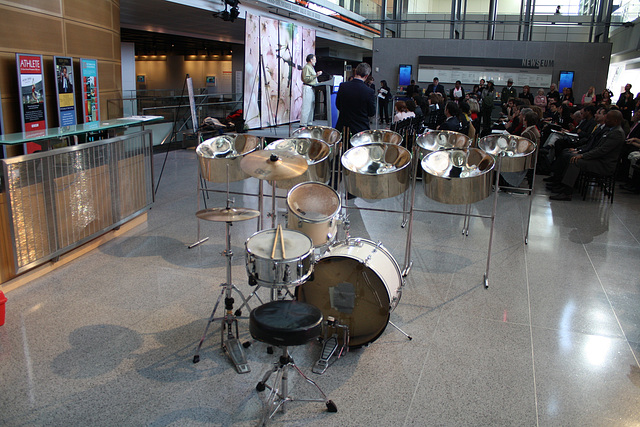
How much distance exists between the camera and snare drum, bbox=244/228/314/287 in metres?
2.30

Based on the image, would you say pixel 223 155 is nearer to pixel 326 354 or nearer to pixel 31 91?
pixel 326 354

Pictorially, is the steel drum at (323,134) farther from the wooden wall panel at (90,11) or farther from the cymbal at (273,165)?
the wooden wall panel at (90,11)

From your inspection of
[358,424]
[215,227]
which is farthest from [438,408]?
[215,227]

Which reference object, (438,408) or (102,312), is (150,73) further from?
(438,408)

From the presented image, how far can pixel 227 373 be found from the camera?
8.54 ft

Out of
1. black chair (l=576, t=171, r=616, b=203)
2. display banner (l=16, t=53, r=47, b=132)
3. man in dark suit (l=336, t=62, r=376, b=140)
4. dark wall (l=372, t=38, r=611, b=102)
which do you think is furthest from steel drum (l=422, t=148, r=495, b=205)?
dark wall (l=372, t=38, r=611, b=102)

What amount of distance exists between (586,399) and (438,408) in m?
0.72

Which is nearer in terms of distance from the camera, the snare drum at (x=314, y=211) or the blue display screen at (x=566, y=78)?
the snare drum at (x=314, y=211)

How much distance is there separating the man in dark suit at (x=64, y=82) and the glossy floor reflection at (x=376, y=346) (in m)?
2.10

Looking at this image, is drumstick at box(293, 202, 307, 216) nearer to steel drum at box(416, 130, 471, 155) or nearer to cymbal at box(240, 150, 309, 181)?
cymbal at box(240, 150, 309, 181)

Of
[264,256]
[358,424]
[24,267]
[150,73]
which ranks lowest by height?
[358,424]

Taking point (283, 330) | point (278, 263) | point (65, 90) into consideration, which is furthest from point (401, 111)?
point (283, 330)

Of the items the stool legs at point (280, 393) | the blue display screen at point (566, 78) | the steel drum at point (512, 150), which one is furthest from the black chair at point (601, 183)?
the blue display screen at point (566, 78)

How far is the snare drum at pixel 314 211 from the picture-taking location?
2.93 metres
